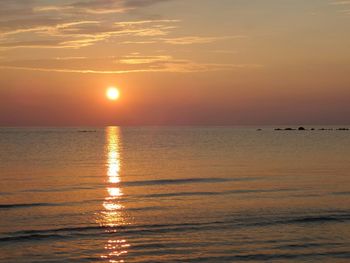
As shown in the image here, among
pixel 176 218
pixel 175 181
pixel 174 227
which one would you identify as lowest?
pixel 174 227

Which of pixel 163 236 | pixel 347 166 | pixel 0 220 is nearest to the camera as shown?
pixel 163 236

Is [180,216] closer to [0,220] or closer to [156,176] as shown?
[0,220]

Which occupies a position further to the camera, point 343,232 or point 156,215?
point 156,215

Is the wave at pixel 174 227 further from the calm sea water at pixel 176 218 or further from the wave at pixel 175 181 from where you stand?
the wave at pixel 175 181

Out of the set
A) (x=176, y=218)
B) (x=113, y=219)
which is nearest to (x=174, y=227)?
(x=176, y=218)

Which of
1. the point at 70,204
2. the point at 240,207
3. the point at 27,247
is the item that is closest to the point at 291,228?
the point at 240,207

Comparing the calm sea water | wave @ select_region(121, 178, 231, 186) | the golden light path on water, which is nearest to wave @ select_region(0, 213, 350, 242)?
the calm sea water

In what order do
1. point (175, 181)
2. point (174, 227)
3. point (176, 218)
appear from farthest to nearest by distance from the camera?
point (175, 181), point (176, 218), point (174, 227)

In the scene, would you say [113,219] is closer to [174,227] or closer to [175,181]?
[174,227]

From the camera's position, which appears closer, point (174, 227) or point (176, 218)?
point (174, 227)

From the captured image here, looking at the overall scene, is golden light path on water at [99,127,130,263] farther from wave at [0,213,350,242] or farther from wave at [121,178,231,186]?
wave at [121,178,231,186]

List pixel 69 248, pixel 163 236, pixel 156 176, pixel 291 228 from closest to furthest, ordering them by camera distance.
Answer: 1. pixel 69 248
2. pixel 163 236
3. pixel 291 228
4. pixel 156 176

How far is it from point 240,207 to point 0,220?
11.9 m

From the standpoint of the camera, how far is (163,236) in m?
20.8
